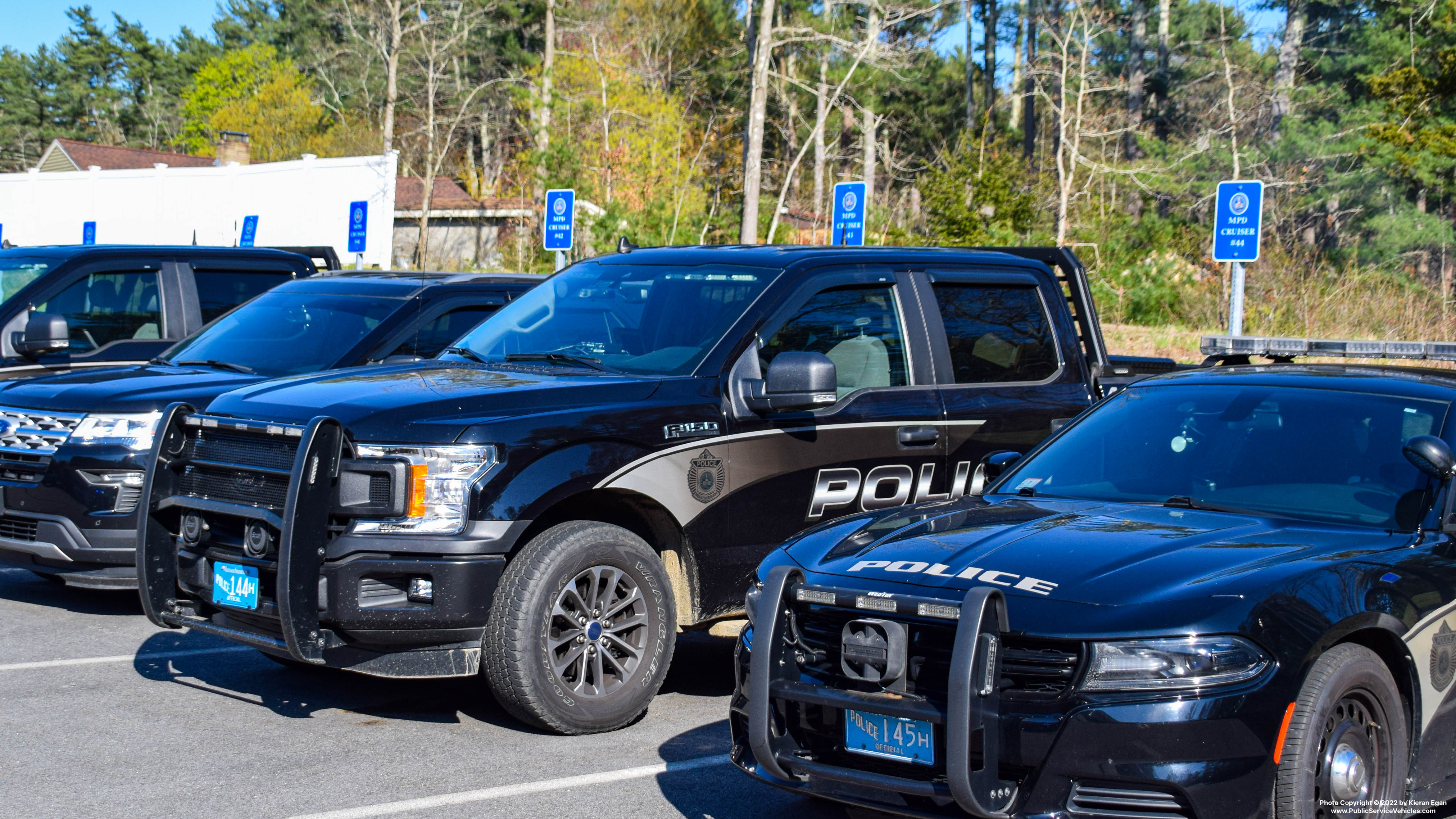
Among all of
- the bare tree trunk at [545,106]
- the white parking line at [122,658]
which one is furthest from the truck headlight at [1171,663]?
the bare tree trunk at [545,106]

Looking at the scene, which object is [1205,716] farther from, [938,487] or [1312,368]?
[938,487]

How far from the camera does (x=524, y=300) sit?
23.9 ft

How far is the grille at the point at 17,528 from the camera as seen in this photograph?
26.0ft

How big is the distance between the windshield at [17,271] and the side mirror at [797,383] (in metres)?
6.77

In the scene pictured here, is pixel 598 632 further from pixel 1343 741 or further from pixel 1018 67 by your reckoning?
pixel 1018 67

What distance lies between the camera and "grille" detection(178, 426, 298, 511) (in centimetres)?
555

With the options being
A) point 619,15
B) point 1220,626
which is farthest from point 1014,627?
point 619,15

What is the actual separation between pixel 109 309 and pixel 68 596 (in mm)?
2441

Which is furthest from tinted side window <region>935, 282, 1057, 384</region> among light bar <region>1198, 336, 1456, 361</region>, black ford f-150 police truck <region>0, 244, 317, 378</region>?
black ford f-150 police truck <region>0, 244, 317, 378</region>

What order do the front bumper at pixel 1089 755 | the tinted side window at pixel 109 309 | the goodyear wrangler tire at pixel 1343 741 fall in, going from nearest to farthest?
the front bumper at pixel 1089 755
the goodyear wrangler tire at pixel 1343 741
the tinted side window at pixel 109 309

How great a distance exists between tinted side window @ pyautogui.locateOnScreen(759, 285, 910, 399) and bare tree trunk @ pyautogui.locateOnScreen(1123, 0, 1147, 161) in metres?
46.8

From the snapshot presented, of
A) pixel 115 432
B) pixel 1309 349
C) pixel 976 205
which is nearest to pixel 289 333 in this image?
pixel 115 432

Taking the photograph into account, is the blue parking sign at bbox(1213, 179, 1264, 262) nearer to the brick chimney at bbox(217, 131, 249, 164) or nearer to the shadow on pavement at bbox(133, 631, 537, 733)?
the shadow on pavement at bbox(133, 631, 537, 733)

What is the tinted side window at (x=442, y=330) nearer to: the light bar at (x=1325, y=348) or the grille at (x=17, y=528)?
the grille at (x=17, y=528)
